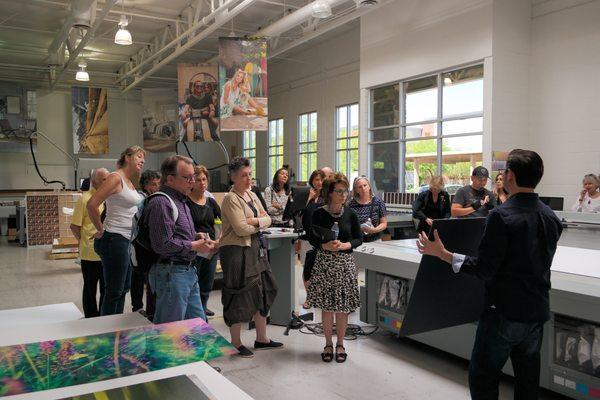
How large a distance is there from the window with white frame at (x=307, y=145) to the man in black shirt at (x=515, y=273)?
1195 centimetres

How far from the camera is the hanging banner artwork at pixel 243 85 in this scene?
7695 millimetres

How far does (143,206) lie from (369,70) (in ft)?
28.1

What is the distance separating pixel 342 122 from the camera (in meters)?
13.1

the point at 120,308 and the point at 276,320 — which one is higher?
the point at 120,308

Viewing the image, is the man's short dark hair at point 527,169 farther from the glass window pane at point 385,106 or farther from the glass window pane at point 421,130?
the glass window pane at point 385,106

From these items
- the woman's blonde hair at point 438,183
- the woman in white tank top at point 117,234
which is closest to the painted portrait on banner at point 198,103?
the woman's blonde hair at point 438,183

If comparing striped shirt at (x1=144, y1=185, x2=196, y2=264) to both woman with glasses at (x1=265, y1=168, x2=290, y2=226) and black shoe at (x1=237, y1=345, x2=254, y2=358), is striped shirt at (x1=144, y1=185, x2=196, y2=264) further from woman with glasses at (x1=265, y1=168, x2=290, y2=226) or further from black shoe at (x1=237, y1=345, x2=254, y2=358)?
woman with glasses at (x1=265, y1=168, x2=290, y2=226)

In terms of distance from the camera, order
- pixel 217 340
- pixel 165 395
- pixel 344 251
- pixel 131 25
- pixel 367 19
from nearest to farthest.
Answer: pixel 165 395, pixel 217 340, pixel 344 251, pixel 367 19, pixel 131 25

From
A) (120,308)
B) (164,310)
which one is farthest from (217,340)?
(120,308)

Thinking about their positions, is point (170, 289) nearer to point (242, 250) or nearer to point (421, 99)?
point (242, 250)

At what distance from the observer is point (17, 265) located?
27.2ft

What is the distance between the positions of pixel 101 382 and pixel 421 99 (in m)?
9.13

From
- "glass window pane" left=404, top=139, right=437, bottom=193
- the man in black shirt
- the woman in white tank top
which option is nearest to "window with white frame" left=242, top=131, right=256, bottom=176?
"glass window pane" left=404, top=139, right=437, bottom=193

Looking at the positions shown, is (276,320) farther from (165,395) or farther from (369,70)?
(369,70)
